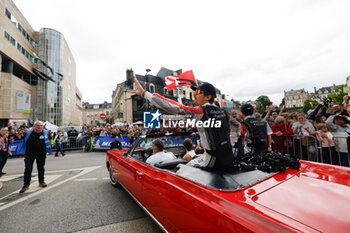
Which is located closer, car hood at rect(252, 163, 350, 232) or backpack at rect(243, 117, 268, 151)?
car hood at rect(252, 163, 350, 232)

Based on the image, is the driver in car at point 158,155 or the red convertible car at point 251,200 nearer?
the red convertible car at point 251,200

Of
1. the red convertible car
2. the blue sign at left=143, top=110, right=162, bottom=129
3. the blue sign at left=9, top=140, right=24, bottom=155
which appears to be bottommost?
the blue sign at left=9, top=140, right=24, bottom=155

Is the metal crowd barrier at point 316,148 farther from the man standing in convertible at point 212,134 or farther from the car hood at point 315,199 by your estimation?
the man standing in convertible at point 212,134

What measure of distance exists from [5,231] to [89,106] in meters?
87.2

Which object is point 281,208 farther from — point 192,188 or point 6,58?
point 6,58

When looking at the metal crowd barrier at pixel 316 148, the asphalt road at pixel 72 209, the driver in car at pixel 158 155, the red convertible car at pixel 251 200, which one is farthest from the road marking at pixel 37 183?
the metal crowd barrier at pixel 316 148

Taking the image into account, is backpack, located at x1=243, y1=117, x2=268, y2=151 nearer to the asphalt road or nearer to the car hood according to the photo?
the car hood

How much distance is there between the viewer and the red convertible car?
3.10 ft

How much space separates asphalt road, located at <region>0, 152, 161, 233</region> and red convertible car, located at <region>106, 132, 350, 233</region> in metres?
0.78

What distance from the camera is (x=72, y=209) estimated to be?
A: 293 centimetres

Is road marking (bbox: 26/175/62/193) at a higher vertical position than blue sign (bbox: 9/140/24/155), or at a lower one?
lower

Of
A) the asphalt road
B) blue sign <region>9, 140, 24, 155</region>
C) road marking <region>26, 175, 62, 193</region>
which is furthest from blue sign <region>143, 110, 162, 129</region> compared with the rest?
blue sign <region>9, 140, 24, 155</region>

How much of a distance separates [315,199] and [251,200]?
421mm

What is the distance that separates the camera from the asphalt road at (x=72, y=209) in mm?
2395
